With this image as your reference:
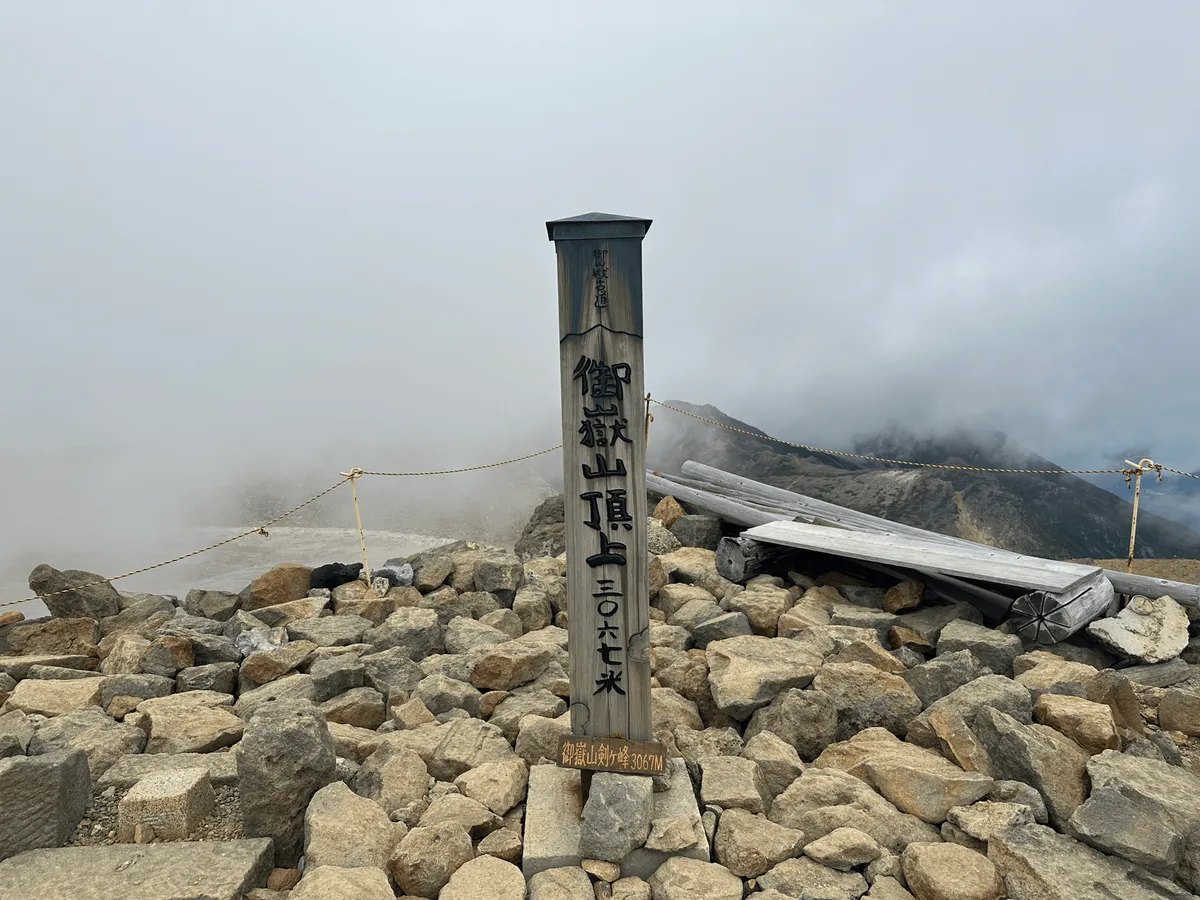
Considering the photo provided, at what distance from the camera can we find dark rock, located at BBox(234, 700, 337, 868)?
332 centimetres

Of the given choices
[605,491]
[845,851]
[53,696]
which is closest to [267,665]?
[53,696]

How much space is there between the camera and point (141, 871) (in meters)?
2.97

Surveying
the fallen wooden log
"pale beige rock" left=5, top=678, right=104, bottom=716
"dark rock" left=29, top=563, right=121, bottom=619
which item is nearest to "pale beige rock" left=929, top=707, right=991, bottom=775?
the fallen wooden log

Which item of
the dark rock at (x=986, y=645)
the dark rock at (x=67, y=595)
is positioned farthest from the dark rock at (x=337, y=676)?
the dark rock at (x=986, y=645)

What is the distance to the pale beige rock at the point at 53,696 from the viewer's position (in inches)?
194

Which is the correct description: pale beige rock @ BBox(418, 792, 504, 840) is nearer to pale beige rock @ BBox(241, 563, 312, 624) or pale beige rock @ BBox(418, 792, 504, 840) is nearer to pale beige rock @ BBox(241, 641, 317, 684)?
pale beige rock @ BBox(241, 641, 317, 684)

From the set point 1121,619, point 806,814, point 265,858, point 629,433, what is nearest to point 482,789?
point 265,858

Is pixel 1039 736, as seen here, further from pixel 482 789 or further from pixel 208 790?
pixel 208 790

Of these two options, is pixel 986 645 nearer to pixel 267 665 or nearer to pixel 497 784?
pixel 497 784

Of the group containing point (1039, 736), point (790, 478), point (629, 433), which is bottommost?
point (790, 478)

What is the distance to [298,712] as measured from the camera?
3611 mm

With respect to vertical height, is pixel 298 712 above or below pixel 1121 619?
above

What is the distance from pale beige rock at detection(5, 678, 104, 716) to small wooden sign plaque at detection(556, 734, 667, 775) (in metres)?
4.26

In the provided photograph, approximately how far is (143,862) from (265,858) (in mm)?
544
